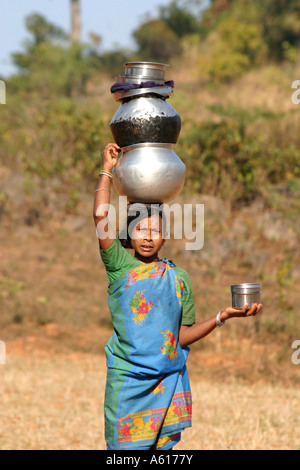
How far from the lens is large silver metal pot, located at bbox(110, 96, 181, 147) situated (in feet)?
8.63

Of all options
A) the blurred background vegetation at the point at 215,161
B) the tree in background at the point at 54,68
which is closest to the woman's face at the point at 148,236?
the blurred background vegetation at the point at 215,161

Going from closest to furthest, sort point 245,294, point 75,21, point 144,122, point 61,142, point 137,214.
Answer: point 245,294, point 144,122, point 137,214, point 61,142, point 75,21

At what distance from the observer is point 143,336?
2.61 m

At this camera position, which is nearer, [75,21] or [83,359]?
[83,359]

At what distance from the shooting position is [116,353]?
8.77ft

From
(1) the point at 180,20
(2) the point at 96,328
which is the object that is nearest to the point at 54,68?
(1) the point at 180,20

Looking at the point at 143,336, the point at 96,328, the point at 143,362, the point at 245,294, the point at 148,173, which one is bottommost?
the point at 96,328

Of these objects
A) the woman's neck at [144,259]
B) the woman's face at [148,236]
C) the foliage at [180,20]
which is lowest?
the woman's neck at [144,259]

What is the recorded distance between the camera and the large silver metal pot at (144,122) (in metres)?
2.63

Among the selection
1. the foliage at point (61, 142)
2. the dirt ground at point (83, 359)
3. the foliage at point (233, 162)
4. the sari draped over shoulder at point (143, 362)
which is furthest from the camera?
the foliage at point (61, 142)

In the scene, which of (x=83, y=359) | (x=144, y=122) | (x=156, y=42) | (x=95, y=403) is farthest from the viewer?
(x=156, y=42)

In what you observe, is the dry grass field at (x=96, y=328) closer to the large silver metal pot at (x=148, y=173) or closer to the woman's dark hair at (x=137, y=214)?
the woman's dark hair at (x=137, y=214)

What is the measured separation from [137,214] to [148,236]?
11cm

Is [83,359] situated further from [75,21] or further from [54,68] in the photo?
[75,21]
